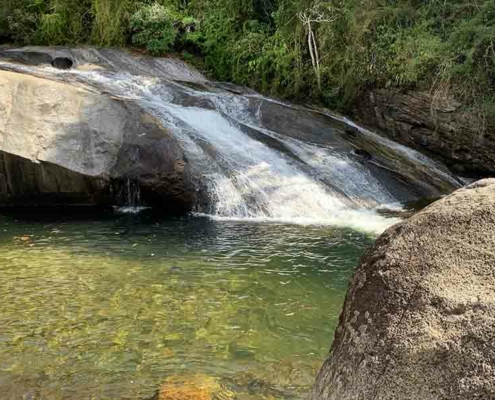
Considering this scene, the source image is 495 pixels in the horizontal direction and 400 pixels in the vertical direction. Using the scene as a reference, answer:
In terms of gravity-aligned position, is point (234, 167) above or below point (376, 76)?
below

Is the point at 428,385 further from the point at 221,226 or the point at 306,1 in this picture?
the point at 306,1

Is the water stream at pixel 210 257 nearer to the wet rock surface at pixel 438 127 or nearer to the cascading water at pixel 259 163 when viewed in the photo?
the cascading water at pixel 259 163

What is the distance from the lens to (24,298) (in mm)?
6051

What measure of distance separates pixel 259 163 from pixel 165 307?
20.9 ft

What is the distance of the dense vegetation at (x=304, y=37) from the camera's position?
12.7 metres

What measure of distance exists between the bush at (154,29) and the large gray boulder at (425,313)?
53.6 ft

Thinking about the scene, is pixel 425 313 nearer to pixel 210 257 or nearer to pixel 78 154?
pixel 210 257

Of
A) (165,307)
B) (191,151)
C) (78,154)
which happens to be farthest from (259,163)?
(165,307)

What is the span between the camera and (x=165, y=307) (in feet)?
19.0

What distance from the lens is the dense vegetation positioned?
12719 millimetres

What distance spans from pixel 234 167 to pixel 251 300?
5779 millimetres

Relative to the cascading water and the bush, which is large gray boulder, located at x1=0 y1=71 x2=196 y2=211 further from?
the bush

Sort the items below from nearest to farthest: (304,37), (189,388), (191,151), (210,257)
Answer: (189,388), (210,257), (191,151), (304,37)

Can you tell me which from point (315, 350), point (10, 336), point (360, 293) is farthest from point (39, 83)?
point (360, 293)
